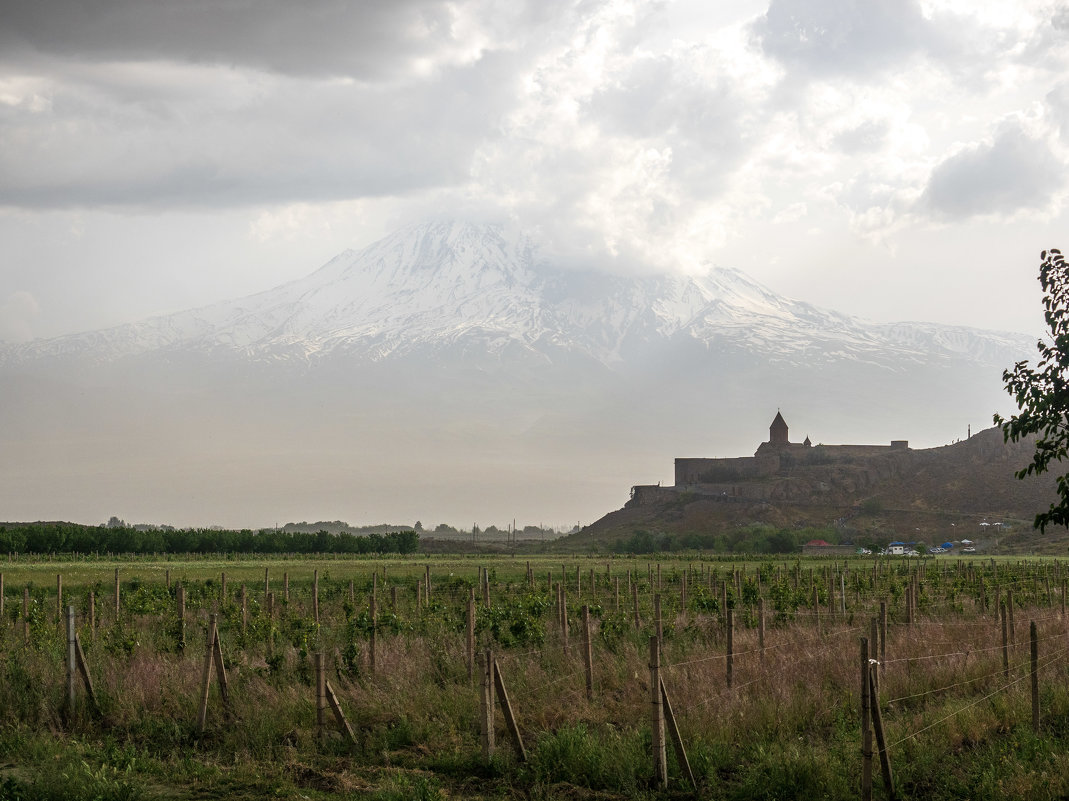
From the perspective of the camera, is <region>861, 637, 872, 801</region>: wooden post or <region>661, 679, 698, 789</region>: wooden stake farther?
<region>661, 679, 698, 789</region>: wooden stake

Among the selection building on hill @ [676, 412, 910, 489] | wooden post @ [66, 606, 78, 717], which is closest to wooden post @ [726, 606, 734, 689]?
wooden post @ [66, 606, 78, 717]

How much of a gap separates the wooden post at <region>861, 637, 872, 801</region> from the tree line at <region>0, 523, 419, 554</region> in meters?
87.3

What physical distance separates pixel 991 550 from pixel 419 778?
102 meters

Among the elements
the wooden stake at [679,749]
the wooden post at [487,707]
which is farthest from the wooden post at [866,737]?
the wooden post at [487,707]

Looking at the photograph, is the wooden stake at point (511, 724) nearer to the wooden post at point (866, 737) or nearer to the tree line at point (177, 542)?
the wooden post at point (866, 737)

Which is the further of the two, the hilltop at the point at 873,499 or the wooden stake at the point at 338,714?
the hilltop at the point at 873,499

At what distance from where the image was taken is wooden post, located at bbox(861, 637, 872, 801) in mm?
9173

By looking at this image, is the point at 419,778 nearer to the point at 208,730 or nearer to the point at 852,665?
the point at 208,730

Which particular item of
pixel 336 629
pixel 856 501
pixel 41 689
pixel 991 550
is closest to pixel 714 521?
pixel 856 501

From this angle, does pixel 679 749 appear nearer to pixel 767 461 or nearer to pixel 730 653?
pixel 730 653

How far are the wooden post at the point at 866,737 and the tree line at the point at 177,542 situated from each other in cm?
8733

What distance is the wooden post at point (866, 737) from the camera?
9.17 meters

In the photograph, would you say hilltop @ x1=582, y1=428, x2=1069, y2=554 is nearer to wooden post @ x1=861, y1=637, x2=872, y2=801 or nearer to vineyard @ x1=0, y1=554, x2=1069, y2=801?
vineyard @ x1=0, y1=554, x2=1069, y2=801

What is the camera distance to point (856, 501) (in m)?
138
